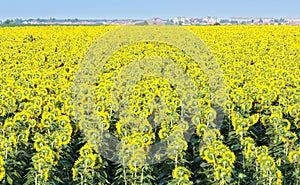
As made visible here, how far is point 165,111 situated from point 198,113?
1.43 ft

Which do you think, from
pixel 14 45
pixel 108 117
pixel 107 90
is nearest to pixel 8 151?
pixel 108 117

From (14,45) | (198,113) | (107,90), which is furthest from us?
(14,45)

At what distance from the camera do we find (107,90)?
24.1 ft

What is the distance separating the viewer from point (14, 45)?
18.1 metres

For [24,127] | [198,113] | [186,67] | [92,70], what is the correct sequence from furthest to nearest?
1. [186,67]
2. [92,70]
3. [198,113]
4. [24,127]

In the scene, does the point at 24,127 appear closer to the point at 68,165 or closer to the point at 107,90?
the point at 68,165

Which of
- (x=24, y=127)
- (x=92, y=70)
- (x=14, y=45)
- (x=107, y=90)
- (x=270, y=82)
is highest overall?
(x=14, y=45)

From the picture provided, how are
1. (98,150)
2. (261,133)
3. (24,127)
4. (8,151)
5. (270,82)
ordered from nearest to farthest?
(8,151), (98,150), (24,127), (261,133), (270,82)

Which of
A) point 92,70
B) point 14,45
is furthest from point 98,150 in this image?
point 14,45

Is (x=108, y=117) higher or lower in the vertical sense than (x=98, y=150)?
higher

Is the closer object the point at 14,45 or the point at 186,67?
the point at 186,67

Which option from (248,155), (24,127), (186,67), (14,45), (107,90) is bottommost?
(248,155)

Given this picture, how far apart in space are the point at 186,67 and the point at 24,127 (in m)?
7.25

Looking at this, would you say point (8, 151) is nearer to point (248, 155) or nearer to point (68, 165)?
point (68, 165)
